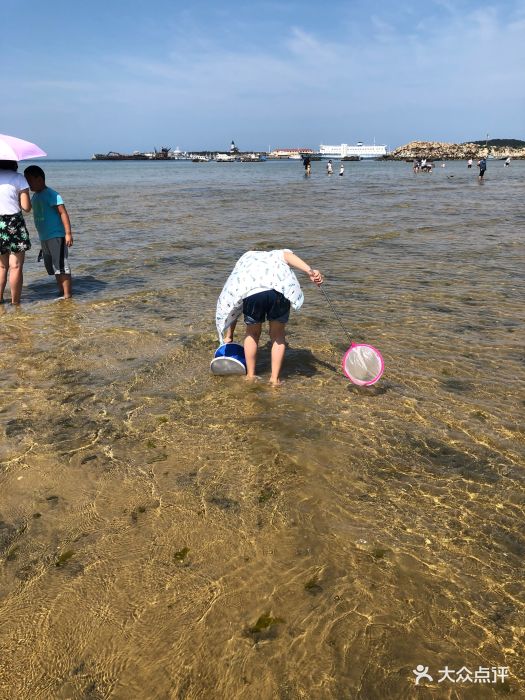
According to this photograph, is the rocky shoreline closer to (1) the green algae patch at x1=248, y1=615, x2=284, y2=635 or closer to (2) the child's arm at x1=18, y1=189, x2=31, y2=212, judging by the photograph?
(2) the child's arm at x1=18, y1=189, x2=31, y2=212

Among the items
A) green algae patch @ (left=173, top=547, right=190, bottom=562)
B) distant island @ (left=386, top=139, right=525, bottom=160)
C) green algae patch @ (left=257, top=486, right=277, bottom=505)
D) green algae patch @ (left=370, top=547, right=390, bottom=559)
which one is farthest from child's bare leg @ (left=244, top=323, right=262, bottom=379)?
distant island @ (left=386, top=139, right=525, bottom=160)

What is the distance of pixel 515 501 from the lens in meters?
3.72

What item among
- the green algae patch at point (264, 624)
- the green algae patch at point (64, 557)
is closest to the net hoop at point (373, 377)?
the green algae patch at point (264, 624)

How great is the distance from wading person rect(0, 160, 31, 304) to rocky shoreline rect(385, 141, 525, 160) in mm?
138283

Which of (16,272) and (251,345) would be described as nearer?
(251,345)

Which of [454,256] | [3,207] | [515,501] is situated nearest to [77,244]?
[3,207]

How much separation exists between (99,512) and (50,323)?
16.7 feet

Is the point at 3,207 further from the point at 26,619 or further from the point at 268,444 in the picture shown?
the point at 26,619

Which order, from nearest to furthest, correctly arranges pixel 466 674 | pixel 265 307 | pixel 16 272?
1. pixel 466 674
2. pixel 265 307
3. pixel 16 272

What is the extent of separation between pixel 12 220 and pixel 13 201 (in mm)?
333

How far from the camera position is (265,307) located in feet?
16.5

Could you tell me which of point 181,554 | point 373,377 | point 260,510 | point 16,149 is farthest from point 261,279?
point 16,149

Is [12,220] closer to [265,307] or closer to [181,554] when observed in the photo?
[265,307]

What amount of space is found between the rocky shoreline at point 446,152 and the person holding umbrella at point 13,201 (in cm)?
13819
